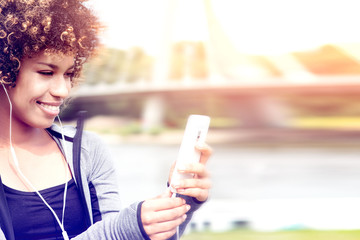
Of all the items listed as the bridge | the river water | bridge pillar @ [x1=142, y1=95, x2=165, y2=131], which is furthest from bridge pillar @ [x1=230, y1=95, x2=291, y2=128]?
bridge pillar @ [x1=142, y1=95, x2=165, y2=131]

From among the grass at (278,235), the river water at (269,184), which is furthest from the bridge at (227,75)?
the grass at (278,235)

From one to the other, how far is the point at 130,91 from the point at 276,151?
634 cm

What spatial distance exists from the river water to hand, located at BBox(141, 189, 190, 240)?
2.97 metres

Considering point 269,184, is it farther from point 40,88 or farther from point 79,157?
point 40,88

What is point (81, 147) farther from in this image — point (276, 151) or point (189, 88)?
point (189, 88)

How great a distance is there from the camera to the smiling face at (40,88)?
1171 mm

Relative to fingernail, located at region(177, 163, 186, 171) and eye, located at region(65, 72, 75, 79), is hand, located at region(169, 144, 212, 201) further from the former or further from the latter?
eye, located at region(65, 72, 75, 79)

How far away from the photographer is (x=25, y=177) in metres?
1.20

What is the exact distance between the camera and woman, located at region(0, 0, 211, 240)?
3.74 feet

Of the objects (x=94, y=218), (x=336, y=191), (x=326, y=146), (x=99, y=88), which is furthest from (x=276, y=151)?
(x=94, y=218)

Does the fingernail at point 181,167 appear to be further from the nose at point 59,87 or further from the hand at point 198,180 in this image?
the nose at point 59,87

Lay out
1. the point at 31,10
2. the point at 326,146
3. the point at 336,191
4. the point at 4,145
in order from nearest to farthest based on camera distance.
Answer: the point at 31,10, the point at 4,145, the point at 336,191, the point at 326,146

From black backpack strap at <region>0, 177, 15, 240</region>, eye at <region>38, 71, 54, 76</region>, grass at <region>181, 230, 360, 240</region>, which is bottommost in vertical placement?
black backpack strap at <region>0, 177, 15, 240</region>

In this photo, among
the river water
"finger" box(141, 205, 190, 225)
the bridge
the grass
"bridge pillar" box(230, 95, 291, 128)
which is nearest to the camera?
"finger" box(141, 205, 190, 225)
